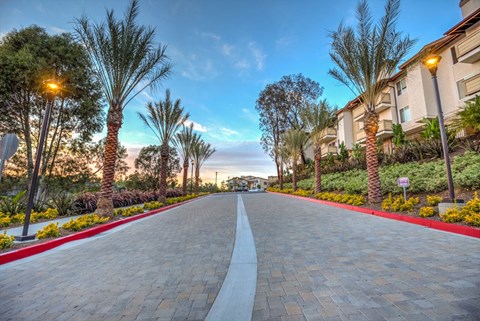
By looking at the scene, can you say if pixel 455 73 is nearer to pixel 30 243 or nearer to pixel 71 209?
pixel 30 243

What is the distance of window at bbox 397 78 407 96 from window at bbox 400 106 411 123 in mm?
1801

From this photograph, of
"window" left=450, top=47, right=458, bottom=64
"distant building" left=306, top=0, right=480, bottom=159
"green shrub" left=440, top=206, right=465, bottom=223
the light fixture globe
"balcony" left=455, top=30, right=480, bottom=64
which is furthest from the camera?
"window" left=450, top=47, right=458, bottom=64

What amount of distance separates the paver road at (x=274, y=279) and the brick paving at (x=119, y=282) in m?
0.01

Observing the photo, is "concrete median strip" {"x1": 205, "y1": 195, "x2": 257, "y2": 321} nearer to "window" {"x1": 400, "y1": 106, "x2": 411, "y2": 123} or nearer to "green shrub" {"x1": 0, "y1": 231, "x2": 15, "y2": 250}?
"green shrub" {"x1": 0, "y1": 231, "x2": 15, "y2": 250}

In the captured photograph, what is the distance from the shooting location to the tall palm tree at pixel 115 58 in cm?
867

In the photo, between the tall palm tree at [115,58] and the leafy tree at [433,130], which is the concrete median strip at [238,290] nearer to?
the tall palm tree at [115,58]

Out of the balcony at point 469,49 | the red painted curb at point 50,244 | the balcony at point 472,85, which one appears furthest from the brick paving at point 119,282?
the balcony at point 469,49

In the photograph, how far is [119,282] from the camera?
9.55ft

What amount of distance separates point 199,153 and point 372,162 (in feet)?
67.8

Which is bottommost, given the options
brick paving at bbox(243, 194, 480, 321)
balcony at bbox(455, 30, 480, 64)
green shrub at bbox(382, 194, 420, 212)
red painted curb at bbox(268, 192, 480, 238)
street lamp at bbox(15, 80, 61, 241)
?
brick paving at bbox(243, 194, 480, 321)

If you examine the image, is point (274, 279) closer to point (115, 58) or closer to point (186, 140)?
point (115, 58)

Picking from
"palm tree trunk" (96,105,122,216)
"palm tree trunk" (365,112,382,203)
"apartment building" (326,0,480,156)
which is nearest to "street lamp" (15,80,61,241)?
"palm tree trunk" (96,105,122,216)

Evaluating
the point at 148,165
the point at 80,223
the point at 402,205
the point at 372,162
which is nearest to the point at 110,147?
the point at 80,223

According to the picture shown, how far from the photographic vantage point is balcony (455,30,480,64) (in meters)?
14.1
